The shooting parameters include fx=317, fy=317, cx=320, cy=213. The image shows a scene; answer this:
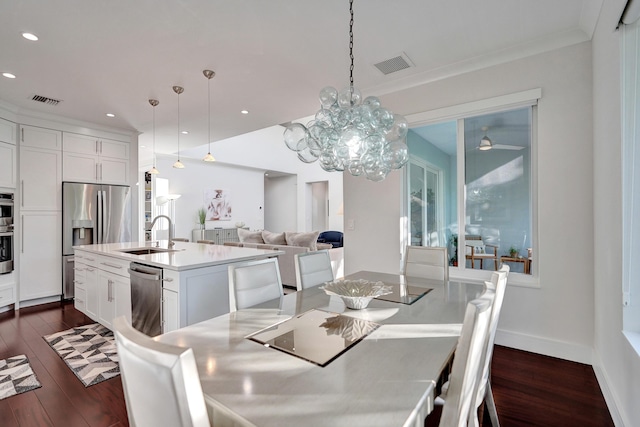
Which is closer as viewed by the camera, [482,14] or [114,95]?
[482,14]

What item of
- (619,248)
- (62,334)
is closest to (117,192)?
(62,334)

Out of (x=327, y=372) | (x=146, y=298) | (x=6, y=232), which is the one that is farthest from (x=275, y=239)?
(x=327, y=372)

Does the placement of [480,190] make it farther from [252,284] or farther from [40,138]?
[40,138]

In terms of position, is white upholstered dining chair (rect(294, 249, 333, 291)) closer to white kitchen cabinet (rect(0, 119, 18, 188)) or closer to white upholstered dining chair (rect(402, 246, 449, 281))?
white upholstered dining chair (rect(402, 246, 449, 281))

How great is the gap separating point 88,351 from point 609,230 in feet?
13.7

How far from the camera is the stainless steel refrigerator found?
182 inches

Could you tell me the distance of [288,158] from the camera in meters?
10.6

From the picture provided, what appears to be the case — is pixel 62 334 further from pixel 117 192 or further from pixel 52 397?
pixel 117 192

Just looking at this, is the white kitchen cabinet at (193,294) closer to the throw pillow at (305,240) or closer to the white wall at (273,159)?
the throw pillow at (305,240)

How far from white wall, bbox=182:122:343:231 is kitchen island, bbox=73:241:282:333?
4.99 meters

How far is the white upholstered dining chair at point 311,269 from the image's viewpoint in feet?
7.60

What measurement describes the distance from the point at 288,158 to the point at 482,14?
8500mm

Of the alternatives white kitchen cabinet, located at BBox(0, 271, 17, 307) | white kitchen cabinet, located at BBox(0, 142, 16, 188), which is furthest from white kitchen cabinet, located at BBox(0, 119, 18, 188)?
white kitchen cabinet, located at BBox(0, 271, 17, 307)

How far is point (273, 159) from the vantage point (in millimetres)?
10047
